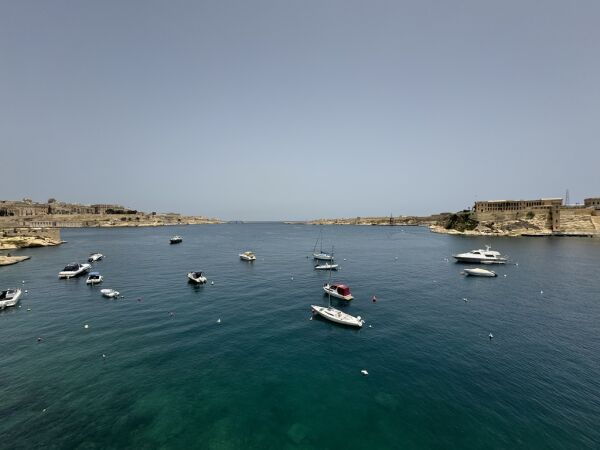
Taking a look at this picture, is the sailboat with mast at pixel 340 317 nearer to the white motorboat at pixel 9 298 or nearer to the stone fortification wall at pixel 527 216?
the white motorboat at pixel 9 298

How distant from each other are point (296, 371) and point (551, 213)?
731 feet

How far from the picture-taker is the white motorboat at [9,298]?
157ft

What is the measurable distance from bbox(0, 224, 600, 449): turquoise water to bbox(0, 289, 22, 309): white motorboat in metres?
1.73

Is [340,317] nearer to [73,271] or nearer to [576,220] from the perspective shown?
[73,271]

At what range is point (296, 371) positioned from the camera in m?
28.9

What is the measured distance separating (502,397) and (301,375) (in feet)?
60.5

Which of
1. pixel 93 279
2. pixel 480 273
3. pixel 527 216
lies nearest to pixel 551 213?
pixel 527 216

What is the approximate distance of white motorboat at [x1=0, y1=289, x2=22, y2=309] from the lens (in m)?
48.0

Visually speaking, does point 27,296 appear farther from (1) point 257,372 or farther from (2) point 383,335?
(2) point 383,335

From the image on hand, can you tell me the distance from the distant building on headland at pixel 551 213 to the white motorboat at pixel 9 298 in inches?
9265

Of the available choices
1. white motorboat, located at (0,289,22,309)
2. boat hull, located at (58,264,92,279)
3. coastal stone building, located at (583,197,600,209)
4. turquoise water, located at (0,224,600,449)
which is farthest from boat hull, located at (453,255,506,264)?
coastal stone building, located at (583,197,600,209)

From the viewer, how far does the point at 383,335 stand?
37469 millimetres

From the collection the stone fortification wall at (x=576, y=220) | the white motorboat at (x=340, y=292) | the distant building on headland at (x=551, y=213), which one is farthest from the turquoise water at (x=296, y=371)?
the stone fortification wall at (x=576, y=220)

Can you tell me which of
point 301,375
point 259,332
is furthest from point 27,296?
point 301,375
